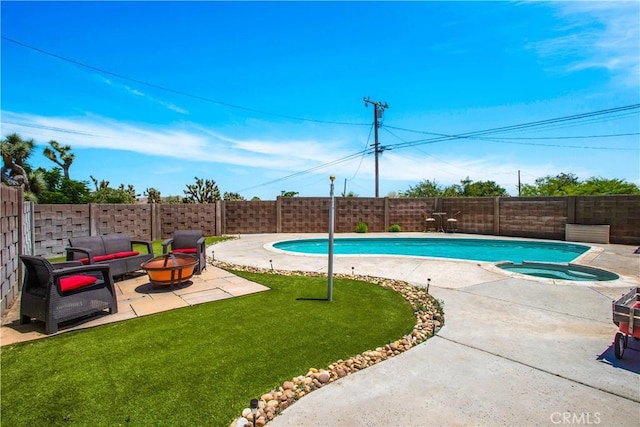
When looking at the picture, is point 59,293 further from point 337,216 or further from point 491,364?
point 337,216

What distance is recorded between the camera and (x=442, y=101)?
1794cm

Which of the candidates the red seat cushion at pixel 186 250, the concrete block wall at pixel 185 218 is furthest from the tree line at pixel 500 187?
the red seat cushion at pixel 186 250

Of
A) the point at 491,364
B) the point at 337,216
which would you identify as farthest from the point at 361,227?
the point at 491,364

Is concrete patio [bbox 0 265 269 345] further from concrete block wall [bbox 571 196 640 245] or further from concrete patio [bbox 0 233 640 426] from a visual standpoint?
concrete block wall [bbox 571 196 640 245]

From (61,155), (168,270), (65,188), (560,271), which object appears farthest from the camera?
(61,155)

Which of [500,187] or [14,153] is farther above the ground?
[14,153]

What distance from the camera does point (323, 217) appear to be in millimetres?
15000

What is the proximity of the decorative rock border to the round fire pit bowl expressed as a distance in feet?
11.3

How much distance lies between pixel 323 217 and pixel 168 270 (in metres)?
10.3

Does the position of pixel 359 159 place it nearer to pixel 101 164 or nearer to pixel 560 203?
pixel 560 203

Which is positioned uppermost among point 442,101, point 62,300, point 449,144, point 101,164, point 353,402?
point 442,101

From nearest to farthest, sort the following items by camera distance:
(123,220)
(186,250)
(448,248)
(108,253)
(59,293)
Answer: (59,293)
(108,253)
(186,250)
(123,220)
(448,248)

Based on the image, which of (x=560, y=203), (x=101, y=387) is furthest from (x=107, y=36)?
(x=560, y=203)

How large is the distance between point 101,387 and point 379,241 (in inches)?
443
